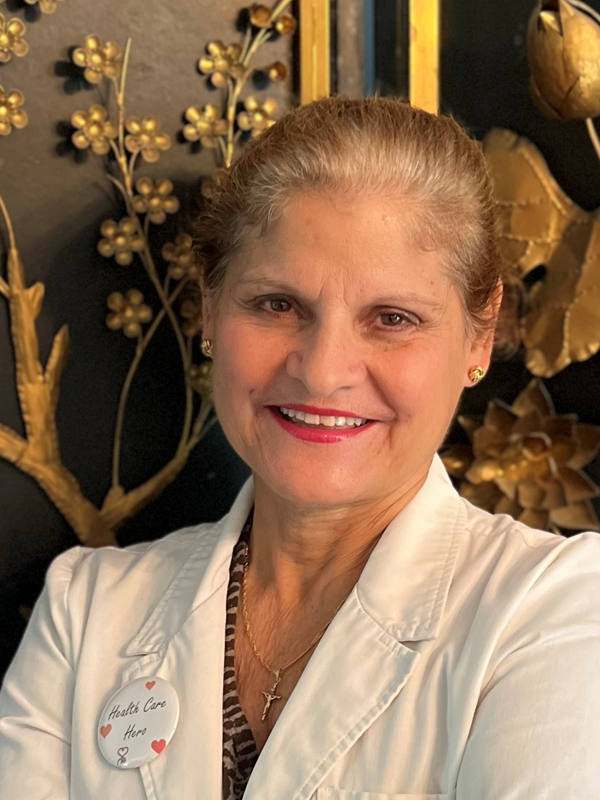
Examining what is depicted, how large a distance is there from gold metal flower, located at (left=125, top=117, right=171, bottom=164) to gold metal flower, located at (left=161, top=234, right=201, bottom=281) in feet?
0.43

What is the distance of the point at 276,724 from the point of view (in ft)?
3.52

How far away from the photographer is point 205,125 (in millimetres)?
1510

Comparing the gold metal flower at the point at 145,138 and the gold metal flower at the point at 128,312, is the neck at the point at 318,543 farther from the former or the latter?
the gold metal flower at the point at 145,138

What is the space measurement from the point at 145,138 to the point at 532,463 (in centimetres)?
82

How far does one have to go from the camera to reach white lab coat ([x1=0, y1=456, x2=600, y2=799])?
95 cm

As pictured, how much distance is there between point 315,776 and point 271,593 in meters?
0.29

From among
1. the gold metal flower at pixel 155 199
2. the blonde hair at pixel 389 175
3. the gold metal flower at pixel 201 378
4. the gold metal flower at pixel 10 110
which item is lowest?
the gold metal flower at pixel 201 378

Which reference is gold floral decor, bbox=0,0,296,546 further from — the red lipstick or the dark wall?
the red lipstick

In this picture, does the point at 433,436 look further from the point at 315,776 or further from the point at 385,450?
the point at 315,776

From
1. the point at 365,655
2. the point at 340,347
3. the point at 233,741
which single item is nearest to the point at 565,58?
the point at 340,347

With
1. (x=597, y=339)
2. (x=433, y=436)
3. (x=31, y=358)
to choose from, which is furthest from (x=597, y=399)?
(x=31, y=358)

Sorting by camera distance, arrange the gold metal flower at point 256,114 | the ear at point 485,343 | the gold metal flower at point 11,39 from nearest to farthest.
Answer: the ear at point 485,343
the gold metal flower at point 11,39
the gold metal flower at point 256,114

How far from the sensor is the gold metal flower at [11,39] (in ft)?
4.37

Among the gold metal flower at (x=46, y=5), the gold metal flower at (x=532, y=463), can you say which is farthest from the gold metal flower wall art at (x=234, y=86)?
the gold metal flower at (x=532, y=463)
